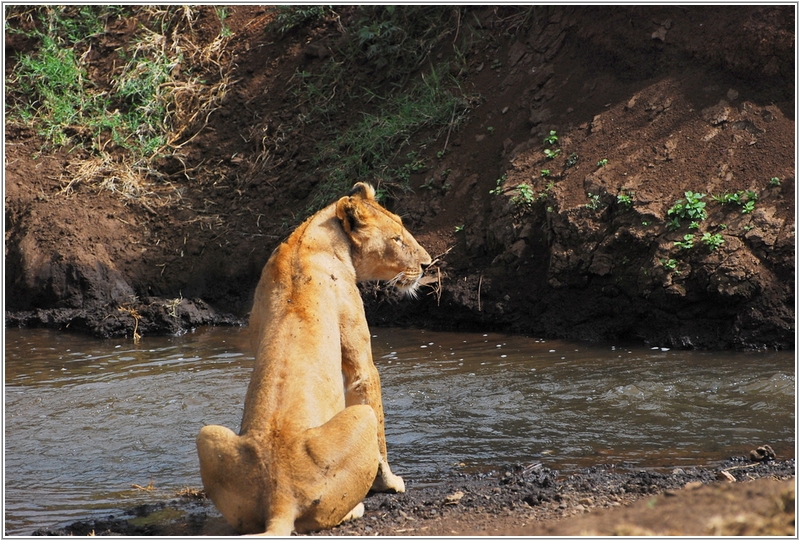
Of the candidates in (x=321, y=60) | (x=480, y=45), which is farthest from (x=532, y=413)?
(x=321, y=60)

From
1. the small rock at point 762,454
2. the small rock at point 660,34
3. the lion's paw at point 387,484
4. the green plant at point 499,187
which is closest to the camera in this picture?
the lion's paw at point 387,484

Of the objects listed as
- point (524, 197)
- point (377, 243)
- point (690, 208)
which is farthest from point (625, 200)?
point (377, 243)

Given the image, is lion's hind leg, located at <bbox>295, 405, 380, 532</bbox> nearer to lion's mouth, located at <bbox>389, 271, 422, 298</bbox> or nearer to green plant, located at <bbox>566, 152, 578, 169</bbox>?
lion's mouth, located at <bbox>389, 271, 422, 298</bbox>

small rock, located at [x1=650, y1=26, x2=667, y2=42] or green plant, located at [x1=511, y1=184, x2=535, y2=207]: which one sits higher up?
small rock, located at [x1=650, y1=26, x2=667, y2=42]

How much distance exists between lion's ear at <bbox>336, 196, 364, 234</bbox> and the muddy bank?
5.42 feet

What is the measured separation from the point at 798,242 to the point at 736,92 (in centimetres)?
268

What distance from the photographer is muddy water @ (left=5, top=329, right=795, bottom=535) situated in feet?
19.3

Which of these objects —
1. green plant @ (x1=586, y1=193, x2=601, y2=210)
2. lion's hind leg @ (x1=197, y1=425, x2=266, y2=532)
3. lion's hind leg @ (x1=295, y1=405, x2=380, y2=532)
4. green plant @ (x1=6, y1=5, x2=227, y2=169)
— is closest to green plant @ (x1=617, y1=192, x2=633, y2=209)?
green plant @ (x1=586, y1=193, x2=601, y2=210)

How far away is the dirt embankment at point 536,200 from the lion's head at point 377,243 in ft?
14.1

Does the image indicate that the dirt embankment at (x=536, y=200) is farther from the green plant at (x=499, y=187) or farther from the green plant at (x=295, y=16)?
the green plant at (x=295, y=16)

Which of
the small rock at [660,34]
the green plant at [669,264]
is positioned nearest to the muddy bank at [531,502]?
the green plant at [669,264]

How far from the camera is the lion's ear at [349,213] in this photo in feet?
17.8

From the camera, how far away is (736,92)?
1046 cm

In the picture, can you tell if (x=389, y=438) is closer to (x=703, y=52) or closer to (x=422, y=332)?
(x=422, y=332)
